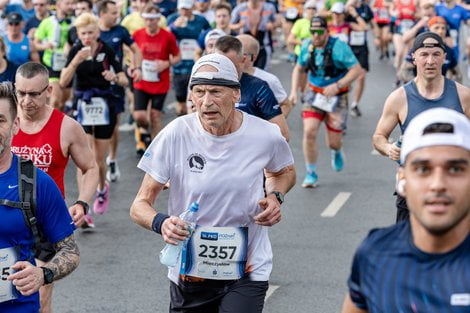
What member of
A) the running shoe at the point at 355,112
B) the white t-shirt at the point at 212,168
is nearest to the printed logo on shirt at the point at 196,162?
the white t-shirt at the point at 212,168

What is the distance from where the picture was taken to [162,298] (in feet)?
Result: 27.9

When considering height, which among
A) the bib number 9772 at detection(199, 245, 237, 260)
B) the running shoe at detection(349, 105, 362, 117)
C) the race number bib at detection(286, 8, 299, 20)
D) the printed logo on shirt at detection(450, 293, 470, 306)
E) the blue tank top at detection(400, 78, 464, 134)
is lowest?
the running shoe at detection(349, 105, 362, 117)

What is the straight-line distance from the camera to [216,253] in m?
5.67

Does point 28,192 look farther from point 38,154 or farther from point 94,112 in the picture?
point 94,112

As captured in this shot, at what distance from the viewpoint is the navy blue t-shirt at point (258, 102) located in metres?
8.05

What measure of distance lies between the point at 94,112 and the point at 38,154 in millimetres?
4928

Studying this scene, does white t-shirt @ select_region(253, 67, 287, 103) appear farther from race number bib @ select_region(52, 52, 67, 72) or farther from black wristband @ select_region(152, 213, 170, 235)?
race number bib @ select_region(52, 52, 67, 72)

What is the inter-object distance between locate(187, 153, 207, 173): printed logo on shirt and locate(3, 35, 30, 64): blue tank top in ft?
31.5

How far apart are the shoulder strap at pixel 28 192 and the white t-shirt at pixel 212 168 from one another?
705 mm

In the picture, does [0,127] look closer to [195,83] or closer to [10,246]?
[10,246]

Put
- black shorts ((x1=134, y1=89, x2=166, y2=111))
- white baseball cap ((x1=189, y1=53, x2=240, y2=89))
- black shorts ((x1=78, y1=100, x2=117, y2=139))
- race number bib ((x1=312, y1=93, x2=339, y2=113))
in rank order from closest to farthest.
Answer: white baseball cap ((x1=189, y1=53, x2=240, y2=89)), black shorts ((x1=78, y1=100, x2=117, y2=139)), race number bib ((x1=312, y1=93, x2=339, y2=113)), black shorts ((x1=134, y1=89, x2=166, y2=111))

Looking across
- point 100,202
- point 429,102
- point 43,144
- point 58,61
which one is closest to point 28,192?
point 43,144

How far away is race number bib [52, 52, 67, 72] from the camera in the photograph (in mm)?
15359

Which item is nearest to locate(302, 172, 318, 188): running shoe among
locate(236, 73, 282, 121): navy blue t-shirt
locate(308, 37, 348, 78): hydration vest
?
locate(308, 37, 348, 78): hydration vest
